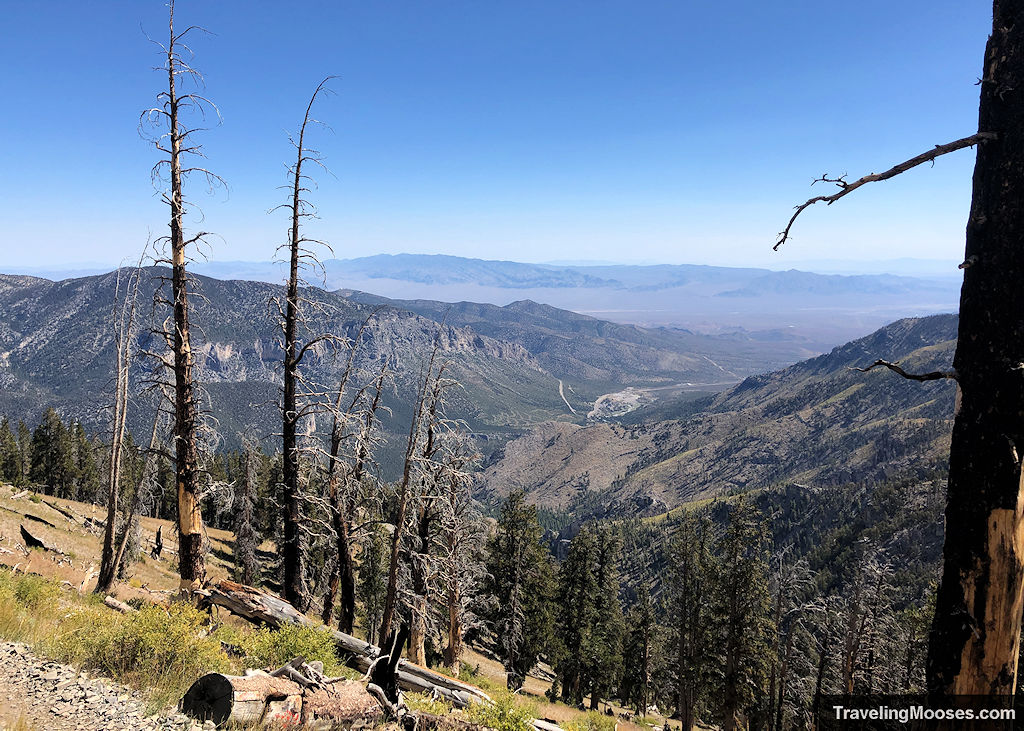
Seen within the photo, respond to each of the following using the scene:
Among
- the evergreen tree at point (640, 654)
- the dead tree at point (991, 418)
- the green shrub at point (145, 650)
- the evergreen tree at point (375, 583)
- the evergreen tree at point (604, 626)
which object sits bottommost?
the evergreen tree at point (640, 654)

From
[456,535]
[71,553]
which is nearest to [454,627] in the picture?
[456,535]

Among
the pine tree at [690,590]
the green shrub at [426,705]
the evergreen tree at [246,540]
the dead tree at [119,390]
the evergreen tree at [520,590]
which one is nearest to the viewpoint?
the green shrub at [426,705]

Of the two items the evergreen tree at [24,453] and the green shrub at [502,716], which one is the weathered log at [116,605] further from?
the evergreen tree at [24,453]

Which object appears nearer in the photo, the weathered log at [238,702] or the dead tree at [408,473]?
the weathered log at [238,702]

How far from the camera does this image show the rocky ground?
570 cm

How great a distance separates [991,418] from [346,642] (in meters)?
11.5

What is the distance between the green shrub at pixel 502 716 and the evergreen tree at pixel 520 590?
1946 centimetres

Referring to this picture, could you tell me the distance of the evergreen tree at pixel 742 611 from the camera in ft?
73.4

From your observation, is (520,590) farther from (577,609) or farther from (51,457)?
(51,457)

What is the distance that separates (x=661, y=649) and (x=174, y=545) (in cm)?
4108

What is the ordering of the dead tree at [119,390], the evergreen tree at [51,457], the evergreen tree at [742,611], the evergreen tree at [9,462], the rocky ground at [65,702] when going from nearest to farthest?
1. the rocky ground at [65,702]
2. the dead tree at [119,390]
3. the evergreen tree at [742,611]
4. the evergreen tree at [9,462]
5. the evergreen tree at [51,457]

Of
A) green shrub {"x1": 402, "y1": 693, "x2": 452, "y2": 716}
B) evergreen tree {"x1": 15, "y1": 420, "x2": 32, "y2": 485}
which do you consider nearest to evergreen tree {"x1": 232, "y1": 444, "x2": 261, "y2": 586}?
green shrub {"x1": 402, "y1": 693, "x2": 452, "y2": 716}

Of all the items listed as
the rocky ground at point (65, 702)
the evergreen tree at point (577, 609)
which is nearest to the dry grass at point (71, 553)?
the rocky ground at point (65, 702)

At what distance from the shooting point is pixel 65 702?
6.07 metres
